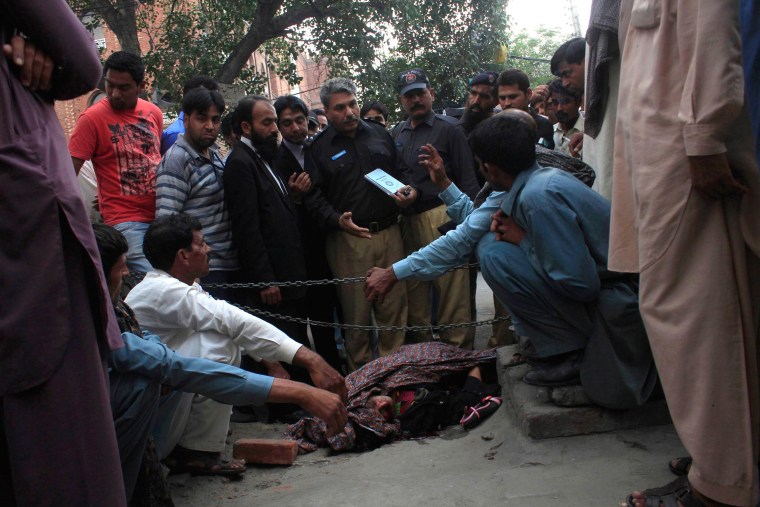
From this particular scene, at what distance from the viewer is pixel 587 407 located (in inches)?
126

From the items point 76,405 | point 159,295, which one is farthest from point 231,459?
point 76,405

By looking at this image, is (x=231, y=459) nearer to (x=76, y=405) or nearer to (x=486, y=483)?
(x=486, y=483)

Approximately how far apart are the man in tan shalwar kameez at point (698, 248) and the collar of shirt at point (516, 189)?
97 centimetres

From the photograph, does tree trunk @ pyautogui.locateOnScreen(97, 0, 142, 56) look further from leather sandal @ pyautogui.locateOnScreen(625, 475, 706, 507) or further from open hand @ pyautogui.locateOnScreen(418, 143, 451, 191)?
leather sandal @ pyautogui.locateOnScreen(625, 475, 706, 507)

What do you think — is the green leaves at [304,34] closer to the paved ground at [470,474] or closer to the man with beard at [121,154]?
the man with beard at [121,154]

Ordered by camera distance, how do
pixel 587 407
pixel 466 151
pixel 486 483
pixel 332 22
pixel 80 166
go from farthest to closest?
pixel 332 22, pixel 466 151, pixel 80 166, pixel 587 407, pixel 486 483

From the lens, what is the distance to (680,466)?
2.78m

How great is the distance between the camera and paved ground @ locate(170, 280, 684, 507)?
A: 281 centimetres

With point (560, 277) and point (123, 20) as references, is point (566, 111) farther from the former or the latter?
point (123, 20)

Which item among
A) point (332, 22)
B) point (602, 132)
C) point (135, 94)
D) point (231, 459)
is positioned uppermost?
point (332, 22)

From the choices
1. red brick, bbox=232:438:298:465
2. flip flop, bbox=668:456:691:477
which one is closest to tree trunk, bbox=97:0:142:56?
red brick, bbox=232:438:298:465

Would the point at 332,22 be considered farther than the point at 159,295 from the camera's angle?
Yes

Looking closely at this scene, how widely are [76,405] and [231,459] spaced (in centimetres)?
203

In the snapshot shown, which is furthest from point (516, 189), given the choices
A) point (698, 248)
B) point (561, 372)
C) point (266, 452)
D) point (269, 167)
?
point (269, 167)
